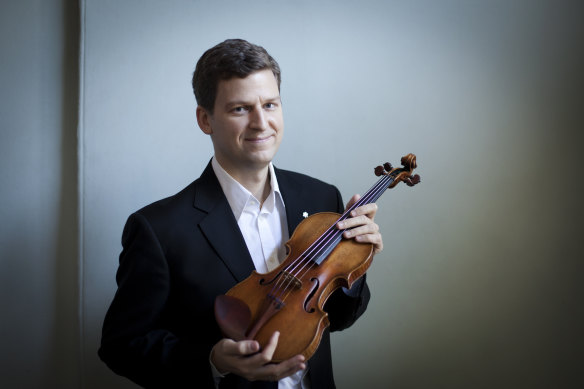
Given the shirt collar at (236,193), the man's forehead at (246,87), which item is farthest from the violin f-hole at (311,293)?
the man's forehead at (246,87)

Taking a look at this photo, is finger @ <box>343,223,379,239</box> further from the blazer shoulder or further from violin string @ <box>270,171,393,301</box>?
the blazer shoulder

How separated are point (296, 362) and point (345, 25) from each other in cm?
144

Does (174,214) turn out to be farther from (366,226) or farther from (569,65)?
(569,65)

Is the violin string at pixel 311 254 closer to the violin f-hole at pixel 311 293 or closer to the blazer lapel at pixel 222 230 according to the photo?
the violin f-hole at pixel 311 293

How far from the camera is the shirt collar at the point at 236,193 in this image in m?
1.40

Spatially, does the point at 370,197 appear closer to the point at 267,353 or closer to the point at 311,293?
the point at 311,293

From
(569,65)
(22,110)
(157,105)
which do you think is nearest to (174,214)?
(157,105)

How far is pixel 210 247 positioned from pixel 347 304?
16.9 inches

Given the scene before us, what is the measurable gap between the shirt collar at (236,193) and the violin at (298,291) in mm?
195

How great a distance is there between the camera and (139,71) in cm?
175

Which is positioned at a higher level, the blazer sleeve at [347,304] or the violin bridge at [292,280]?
the violin bridge at [292,280]

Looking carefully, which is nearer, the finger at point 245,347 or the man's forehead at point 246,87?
the finger at point 245,347

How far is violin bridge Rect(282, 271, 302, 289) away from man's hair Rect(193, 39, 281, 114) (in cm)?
52

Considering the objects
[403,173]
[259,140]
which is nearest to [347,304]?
[403,173]
